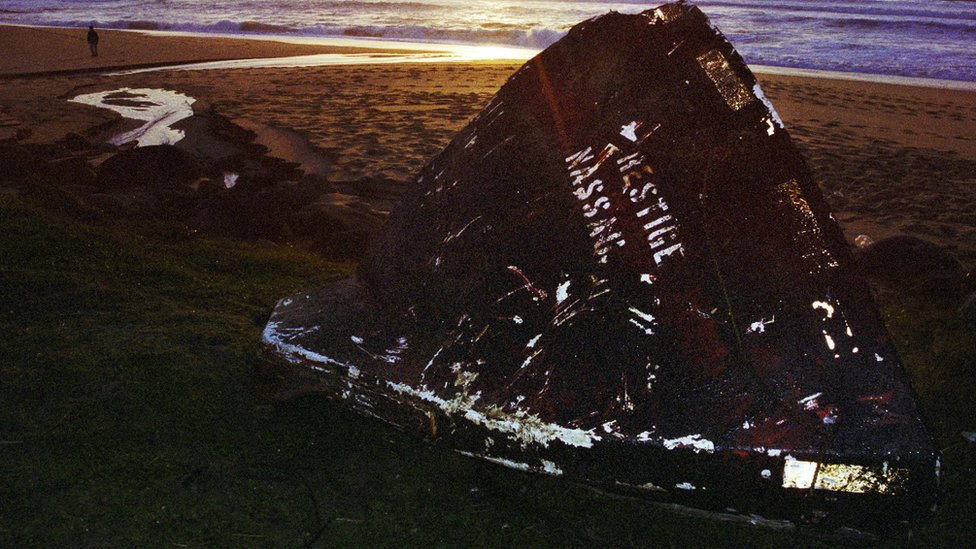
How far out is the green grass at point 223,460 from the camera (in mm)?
1828

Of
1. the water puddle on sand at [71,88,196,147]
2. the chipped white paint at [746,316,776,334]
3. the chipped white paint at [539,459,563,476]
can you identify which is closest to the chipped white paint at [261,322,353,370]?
the chipped white paint at [539,459,563,476]

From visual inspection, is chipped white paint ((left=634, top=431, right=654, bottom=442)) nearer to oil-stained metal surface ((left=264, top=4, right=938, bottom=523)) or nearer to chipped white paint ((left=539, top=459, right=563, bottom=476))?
oil-stained metal surface ((left=264, top=4, right=938, bottom=523))

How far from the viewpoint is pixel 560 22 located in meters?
22.6

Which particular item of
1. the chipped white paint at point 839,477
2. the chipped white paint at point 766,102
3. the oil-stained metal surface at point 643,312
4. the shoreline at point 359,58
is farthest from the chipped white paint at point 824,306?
the shoreline at point 359,58

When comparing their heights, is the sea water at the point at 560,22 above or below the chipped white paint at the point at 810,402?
above

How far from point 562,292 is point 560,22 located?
2189 centimetres

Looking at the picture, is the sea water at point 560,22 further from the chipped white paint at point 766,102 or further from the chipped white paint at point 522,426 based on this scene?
the chipped white paint at point 522,426

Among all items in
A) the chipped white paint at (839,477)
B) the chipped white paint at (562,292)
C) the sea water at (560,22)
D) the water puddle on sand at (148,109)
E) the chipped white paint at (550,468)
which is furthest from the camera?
the sea water at (560,22)

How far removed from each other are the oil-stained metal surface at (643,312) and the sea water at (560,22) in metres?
14.2

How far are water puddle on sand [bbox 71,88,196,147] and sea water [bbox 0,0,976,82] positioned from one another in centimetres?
1031

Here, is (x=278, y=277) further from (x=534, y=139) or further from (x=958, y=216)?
(x=958, y=216)

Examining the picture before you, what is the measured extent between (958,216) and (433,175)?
5071mm

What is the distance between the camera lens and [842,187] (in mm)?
6539

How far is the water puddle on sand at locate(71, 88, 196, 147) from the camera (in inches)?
309
